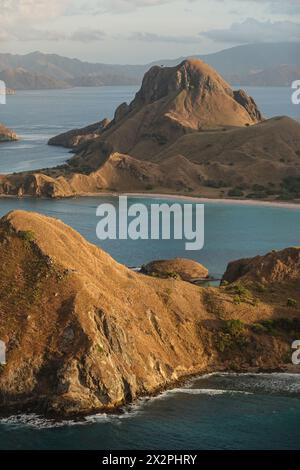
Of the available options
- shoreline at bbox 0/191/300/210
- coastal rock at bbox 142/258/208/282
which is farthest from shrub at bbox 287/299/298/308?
shoreline at bbox 0/191/300/210

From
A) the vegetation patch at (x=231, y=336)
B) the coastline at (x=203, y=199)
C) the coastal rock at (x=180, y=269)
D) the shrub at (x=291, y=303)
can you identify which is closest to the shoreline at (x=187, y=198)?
the coastline at (x=203, y=199)

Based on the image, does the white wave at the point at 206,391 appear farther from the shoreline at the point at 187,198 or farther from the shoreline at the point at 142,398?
the shoreline at the point at 187,198

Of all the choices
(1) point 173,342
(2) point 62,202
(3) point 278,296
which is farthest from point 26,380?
(2) point 62,202

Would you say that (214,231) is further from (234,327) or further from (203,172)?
(234,327)

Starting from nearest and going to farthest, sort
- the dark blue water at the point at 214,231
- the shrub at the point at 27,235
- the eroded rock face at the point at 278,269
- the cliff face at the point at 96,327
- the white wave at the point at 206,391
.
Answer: the cliff face at the point at 96,327 < the white wave at the point at 206,391 < the shrub at the point at 27,235 < the eroded rock face at the point at 278,269 < the dark blue water at the point at 214,231

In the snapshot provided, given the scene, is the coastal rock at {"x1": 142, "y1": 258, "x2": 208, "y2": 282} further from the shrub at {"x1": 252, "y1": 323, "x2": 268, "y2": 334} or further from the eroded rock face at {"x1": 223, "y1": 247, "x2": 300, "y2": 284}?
the shrub at {"x1": 252, "y1": 323, "x2": 268, "y2": 334}
